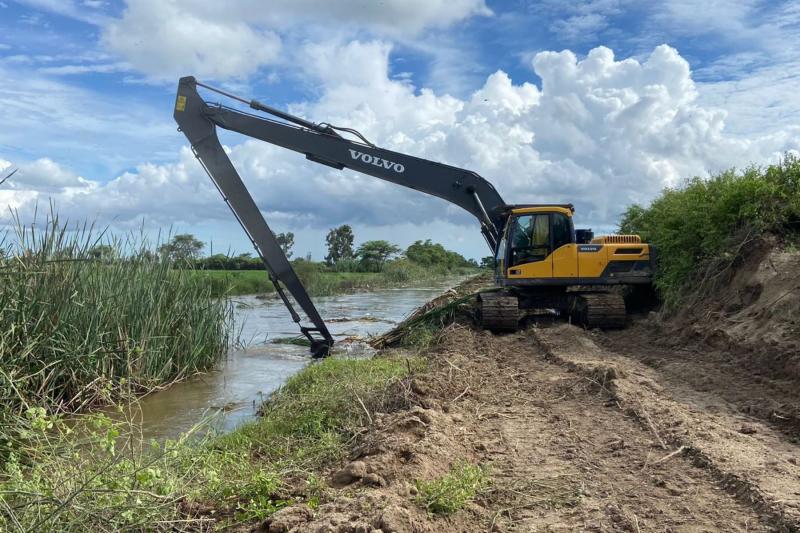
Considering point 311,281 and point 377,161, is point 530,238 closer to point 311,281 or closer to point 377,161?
point 377,161

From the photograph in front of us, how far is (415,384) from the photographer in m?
6.56

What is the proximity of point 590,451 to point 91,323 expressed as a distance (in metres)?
6.08

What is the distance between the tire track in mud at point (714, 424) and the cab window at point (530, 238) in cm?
308

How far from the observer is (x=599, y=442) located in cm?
514

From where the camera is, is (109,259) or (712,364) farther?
(109,259)

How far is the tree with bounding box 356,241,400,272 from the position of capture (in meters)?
57.3

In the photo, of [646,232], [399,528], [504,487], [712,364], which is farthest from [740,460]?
[646,232]

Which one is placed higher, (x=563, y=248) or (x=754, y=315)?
(x=563, y=248)

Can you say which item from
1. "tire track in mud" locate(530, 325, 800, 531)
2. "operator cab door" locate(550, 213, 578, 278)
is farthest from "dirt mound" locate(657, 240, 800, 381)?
"operator cab door" locate(550, 213, 578, 278)


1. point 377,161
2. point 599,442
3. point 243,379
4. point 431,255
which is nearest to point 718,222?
point 377,161

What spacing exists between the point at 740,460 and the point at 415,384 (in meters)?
3.00

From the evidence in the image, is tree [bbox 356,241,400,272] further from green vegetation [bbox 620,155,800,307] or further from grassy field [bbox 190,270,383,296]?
green vegetation [bbox 620,155,800,307]

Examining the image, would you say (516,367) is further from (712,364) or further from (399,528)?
(399,528)

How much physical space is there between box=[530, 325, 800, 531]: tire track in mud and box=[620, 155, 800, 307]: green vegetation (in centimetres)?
229
